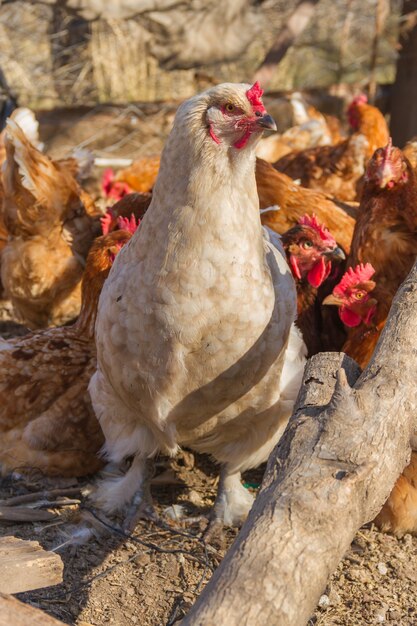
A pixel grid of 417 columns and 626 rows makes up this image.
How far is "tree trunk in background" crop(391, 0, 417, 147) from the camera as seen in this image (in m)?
7.49

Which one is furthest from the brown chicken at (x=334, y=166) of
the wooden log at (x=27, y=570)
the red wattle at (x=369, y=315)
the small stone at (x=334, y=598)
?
the wooden log at (x=27, y=570)

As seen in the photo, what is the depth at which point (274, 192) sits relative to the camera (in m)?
4.73

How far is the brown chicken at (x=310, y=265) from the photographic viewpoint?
3.63 metres

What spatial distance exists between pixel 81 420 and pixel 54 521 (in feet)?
1.60

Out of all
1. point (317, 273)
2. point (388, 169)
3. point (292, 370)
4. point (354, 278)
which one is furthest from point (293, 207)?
point (292, 370)

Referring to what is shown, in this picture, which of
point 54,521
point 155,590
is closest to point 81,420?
point 54,521

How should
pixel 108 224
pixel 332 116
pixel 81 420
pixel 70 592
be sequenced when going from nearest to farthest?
1. pixel 70 592
2. pixel 81 420
3. pixel 108 224
4. pixel 332 116

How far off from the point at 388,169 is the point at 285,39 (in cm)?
328

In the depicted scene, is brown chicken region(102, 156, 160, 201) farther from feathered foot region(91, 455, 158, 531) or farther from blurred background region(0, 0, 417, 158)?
feathered foot region(91, 455, 158, 531)

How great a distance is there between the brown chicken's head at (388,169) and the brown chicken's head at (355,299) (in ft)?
2.09

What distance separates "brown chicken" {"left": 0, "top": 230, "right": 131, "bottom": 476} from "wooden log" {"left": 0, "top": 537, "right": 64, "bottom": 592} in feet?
4.05

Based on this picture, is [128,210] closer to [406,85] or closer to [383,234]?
[383,234]

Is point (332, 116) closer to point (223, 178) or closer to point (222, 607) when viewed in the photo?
point (223, 178)

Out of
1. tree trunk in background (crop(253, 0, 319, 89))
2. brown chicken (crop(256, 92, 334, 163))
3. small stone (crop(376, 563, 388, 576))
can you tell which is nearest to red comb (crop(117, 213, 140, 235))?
small stone (crop(376, 563, 388, 576))
